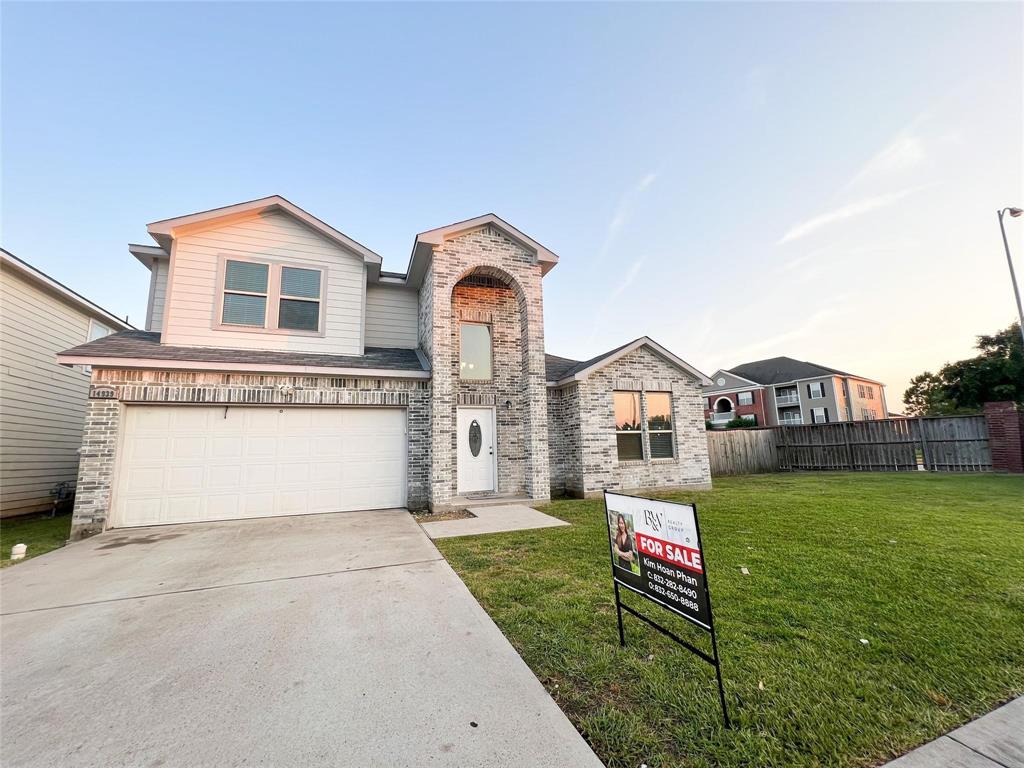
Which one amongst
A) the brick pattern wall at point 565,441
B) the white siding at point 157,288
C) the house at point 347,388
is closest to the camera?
the house at point 347,388

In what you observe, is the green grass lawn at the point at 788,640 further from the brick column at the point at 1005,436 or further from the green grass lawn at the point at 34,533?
the brick column at the point at 1005,436

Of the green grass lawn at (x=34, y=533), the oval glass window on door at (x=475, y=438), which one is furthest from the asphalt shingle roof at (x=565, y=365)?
the green grass lawn at (x=34, y=533)

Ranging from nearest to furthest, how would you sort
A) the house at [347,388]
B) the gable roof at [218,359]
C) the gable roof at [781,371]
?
the gable roof at [218,359], the house at [347,388], the gable roof at [781,371]

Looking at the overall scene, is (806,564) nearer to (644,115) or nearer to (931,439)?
(644,115)

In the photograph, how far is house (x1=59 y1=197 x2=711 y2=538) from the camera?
24.2 feet

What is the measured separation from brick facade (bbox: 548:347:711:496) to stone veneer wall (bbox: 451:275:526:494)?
1.27 m

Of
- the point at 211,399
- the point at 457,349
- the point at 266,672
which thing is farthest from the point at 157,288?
the point at 266,672

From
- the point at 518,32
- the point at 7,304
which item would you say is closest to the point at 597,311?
the point at 518,32

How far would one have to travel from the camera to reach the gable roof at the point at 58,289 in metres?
8.45

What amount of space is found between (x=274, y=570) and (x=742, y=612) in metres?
5.21

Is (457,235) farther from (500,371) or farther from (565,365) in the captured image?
(565,365)

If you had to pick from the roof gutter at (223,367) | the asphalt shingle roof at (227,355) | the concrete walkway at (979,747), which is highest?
the asphalt shingle roof at (227,355)

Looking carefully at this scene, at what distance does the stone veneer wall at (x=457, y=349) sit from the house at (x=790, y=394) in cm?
3142

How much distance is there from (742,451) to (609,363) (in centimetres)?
974
